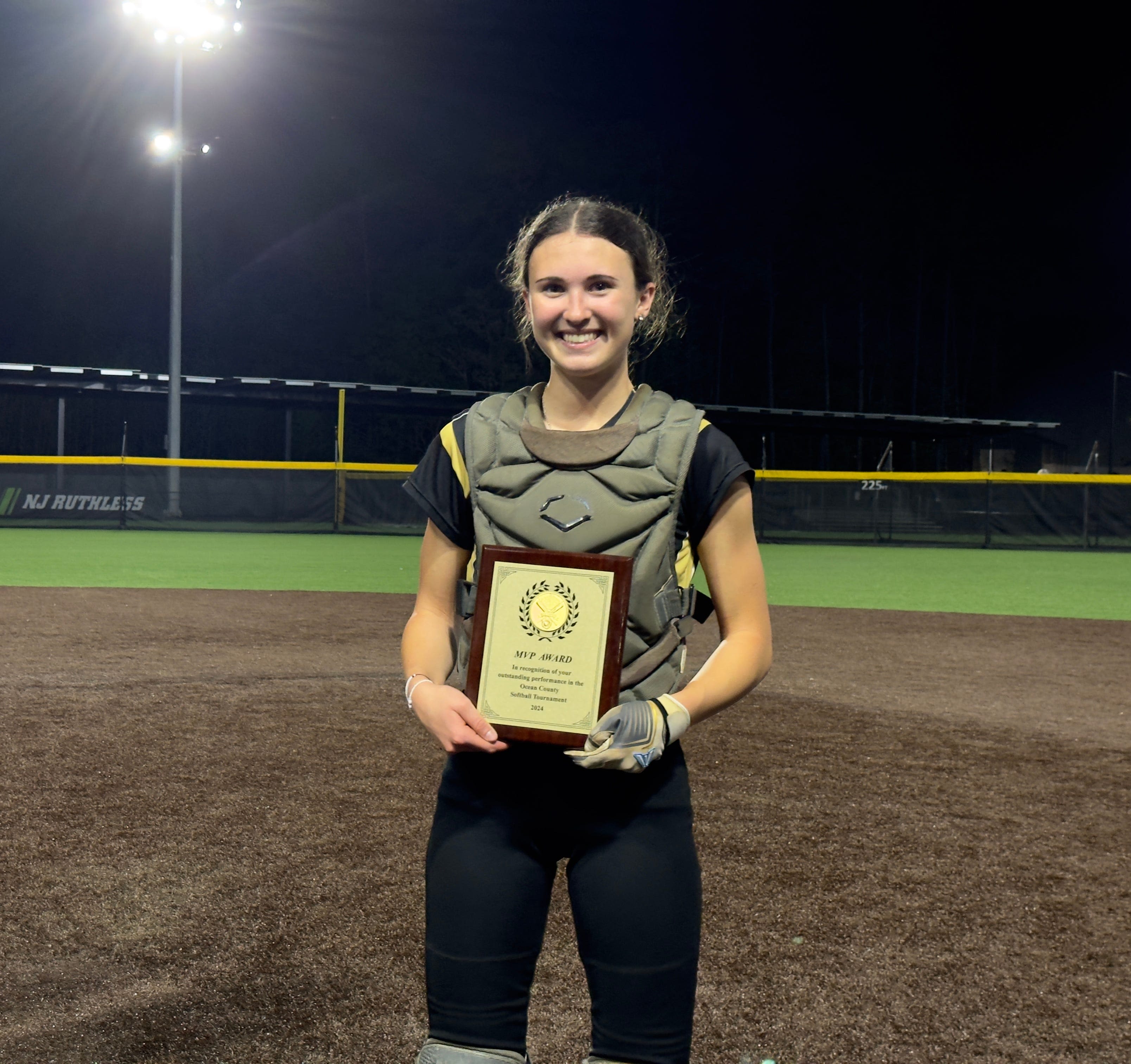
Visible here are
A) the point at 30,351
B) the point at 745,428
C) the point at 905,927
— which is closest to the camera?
the point at 905,927

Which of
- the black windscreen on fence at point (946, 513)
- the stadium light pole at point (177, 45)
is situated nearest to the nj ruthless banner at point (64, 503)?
the stadium light pole at point (177, 45)

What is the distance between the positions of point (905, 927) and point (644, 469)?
2.32 meters

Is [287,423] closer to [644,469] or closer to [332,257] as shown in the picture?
[332,257]

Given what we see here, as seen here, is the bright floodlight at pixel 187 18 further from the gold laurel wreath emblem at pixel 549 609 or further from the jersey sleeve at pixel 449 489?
the gold laurel wreath emblem at pixel 549 609

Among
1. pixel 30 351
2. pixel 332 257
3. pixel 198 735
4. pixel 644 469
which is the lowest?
pixel 198 735

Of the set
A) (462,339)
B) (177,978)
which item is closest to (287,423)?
(462,339)

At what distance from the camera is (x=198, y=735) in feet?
19.0

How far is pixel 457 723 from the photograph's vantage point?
5.49 ft

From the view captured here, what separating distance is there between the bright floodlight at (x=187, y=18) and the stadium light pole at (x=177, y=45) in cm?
1

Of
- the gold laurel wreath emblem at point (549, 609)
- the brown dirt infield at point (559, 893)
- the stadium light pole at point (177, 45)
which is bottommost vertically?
the brown dirt infield at point (559, 893)

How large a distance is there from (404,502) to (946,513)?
10989mm

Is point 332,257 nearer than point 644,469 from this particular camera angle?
No

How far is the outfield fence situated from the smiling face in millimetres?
20483

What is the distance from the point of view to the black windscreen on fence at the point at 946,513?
21359mm
